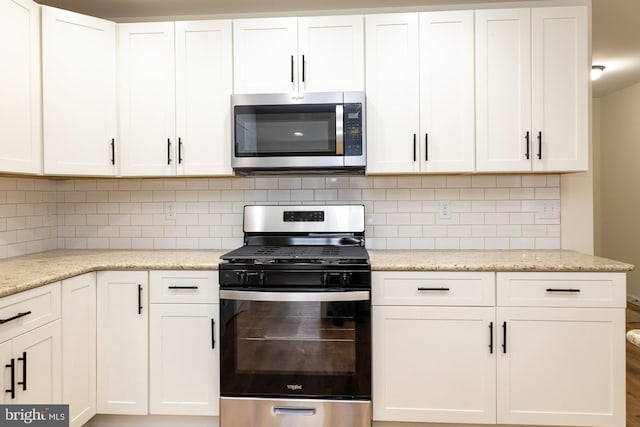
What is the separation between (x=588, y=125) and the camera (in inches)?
90.0

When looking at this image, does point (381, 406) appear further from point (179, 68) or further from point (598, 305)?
point (179, 68)

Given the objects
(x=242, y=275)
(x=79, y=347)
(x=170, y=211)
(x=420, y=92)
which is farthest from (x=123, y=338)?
(x=420, y=92)

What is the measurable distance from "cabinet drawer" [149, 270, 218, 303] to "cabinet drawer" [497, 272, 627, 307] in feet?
4.64

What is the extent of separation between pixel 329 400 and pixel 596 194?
4.81 metres

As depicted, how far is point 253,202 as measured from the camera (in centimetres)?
266

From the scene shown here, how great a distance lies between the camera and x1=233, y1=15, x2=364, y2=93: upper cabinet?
2316 millimetres

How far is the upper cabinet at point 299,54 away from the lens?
7.60 ft

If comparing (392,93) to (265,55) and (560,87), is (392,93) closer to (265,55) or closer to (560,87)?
(265,55)

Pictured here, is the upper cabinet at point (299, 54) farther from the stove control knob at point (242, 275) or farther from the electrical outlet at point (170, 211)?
the stove control knob at point (242, 275)

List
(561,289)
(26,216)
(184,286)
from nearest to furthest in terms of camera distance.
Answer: (561,289), (184,286), (26,216)

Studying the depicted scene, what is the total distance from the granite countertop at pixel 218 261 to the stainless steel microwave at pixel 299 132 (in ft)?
1.86

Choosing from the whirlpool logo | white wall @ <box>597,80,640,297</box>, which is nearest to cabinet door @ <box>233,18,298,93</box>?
the whirlpool logo

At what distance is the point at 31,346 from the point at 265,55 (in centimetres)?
179

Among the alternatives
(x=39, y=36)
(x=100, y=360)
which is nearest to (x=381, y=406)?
(x=100, y=360)
